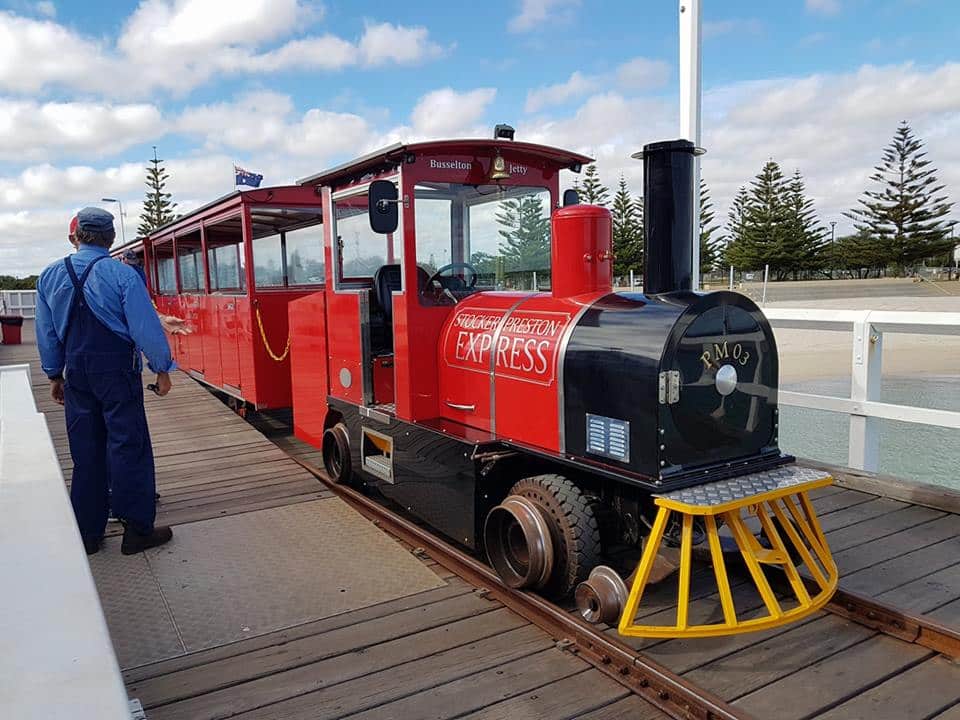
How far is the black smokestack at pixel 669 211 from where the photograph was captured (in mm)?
3246

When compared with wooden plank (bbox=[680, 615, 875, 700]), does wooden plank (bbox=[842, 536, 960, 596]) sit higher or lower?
higher

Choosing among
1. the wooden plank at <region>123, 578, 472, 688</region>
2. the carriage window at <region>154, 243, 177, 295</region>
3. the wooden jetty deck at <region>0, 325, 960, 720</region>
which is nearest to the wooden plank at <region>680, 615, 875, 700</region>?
the wooden jetty deck at <region>0, 325, 960, 720</region>

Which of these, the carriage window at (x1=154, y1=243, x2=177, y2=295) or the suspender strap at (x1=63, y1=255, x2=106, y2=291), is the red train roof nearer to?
the suspender strap at (x1=63, y1=255, x2=106, y2=291)

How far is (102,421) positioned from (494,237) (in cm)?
251

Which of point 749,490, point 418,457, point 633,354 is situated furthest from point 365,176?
point 749,490

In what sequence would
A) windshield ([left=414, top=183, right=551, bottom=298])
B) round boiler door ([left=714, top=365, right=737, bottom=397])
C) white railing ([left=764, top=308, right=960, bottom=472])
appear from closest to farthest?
round boiler door ([left=714, top=365, right=737, bottom=397]) → white railing ([left=764, top=308, right=960, bottom=472]) → windshield ([left=414, top=183, right=551, bottom=298])

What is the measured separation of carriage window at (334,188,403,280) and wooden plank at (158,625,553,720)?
97.6 inches

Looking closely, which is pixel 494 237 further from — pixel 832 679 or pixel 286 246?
pixel 286 246

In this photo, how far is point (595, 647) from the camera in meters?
2.90

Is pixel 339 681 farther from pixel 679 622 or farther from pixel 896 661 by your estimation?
pixel 896 661

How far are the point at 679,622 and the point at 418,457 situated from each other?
1.88 m

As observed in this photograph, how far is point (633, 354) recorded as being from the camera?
9.90ft

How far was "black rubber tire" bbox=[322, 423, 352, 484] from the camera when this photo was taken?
17.1 ft

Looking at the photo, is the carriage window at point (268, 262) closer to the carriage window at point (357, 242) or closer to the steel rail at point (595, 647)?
the carriage window at point (357, 242)
